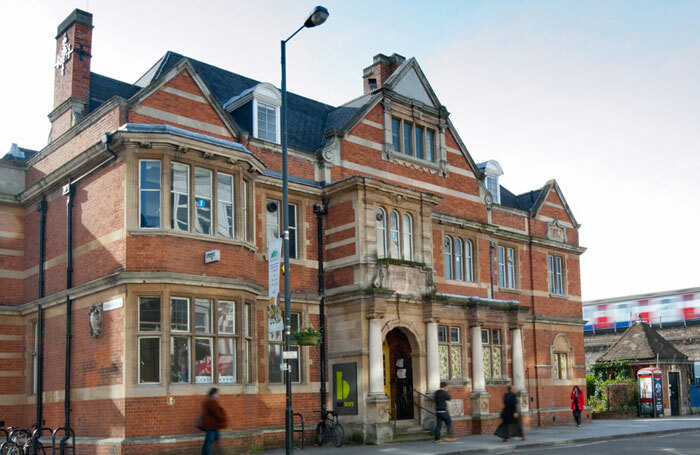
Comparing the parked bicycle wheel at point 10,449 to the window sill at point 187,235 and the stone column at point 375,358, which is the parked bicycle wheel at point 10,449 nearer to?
the window sill at point 187,235

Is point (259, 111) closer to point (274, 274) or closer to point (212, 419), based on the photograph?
point (274, 274)

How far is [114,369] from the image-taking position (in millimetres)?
17641

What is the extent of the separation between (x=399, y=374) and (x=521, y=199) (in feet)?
42.6

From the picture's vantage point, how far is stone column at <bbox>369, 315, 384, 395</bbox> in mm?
21797

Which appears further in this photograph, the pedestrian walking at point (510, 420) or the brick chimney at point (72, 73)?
the brick chimney at point (72, 73)

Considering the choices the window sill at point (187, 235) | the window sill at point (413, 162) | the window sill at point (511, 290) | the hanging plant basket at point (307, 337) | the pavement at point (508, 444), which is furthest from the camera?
the window sill at point (511, 290)

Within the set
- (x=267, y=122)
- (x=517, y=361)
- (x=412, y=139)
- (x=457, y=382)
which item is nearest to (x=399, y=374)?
(x=457, y=382)

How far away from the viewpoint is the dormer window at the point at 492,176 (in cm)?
3209

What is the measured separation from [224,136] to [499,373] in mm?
13344

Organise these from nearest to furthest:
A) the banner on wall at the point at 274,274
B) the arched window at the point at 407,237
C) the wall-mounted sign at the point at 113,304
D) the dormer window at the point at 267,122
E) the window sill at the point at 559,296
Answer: the wall-mounted sign at the point at 113,304 < the banner on wall at the point at 274,274 < the dormer window at the point at 267,122 < the arched window at the point at 407,237 < the window sill at the point at 559,296

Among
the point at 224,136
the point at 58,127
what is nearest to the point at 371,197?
the point at 224,136

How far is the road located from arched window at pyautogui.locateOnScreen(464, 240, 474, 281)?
25.7ft

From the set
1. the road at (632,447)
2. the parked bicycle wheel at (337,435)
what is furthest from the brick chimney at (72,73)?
the road at (632,447)

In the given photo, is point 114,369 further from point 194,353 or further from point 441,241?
point 441,241
